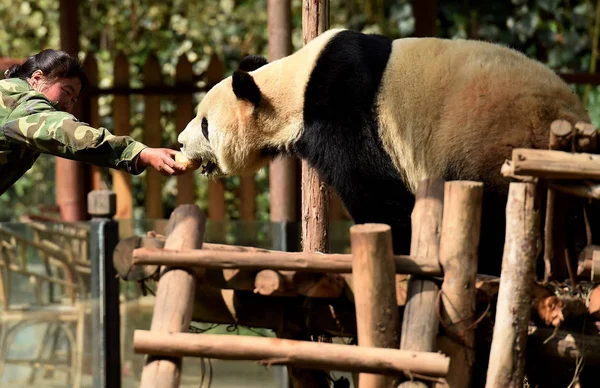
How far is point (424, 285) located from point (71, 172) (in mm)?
4725

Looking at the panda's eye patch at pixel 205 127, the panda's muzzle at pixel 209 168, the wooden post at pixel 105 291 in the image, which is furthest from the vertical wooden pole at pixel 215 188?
the panda's eye patch at pixel 205 127

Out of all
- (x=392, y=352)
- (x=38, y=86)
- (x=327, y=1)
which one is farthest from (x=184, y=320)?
(x=327, y=1)

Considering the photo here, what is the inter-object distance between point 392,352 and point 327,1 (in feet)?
7.87

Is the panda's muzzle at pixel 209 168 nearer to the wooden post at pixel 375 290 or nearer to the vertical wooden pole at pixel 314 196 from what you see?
the vertical wooden pole at pixel 314 196

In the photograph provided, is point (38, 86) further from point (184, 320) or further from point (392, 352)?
point (392, 352)

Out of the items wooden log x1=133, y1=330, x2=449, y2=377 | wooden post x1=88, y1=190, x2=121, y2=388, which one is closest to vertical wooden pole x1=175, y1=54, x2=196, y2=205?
wooden post x1=88, y1=190, x2=121, y2=388

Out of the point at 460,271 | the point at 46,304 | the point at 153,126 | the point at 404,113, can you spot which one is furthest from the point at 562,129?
the point at 46,304

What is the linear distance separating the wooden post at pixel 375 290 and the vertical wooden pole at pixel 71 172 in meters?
4.57

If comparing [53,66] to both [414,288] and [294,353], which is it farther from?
[414,288]

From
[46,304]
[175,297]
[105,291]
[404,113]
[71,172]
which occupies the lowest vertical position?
[46,304]

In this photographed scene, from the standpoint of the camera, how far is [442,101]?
4.36 meters

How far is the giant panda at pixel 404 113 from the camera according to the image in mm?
4191

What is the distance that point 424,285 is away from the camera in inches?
139

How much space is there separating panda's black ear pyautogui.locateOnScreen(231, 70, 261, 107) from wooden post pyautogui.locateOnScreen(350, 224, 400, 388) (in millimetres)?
1595
